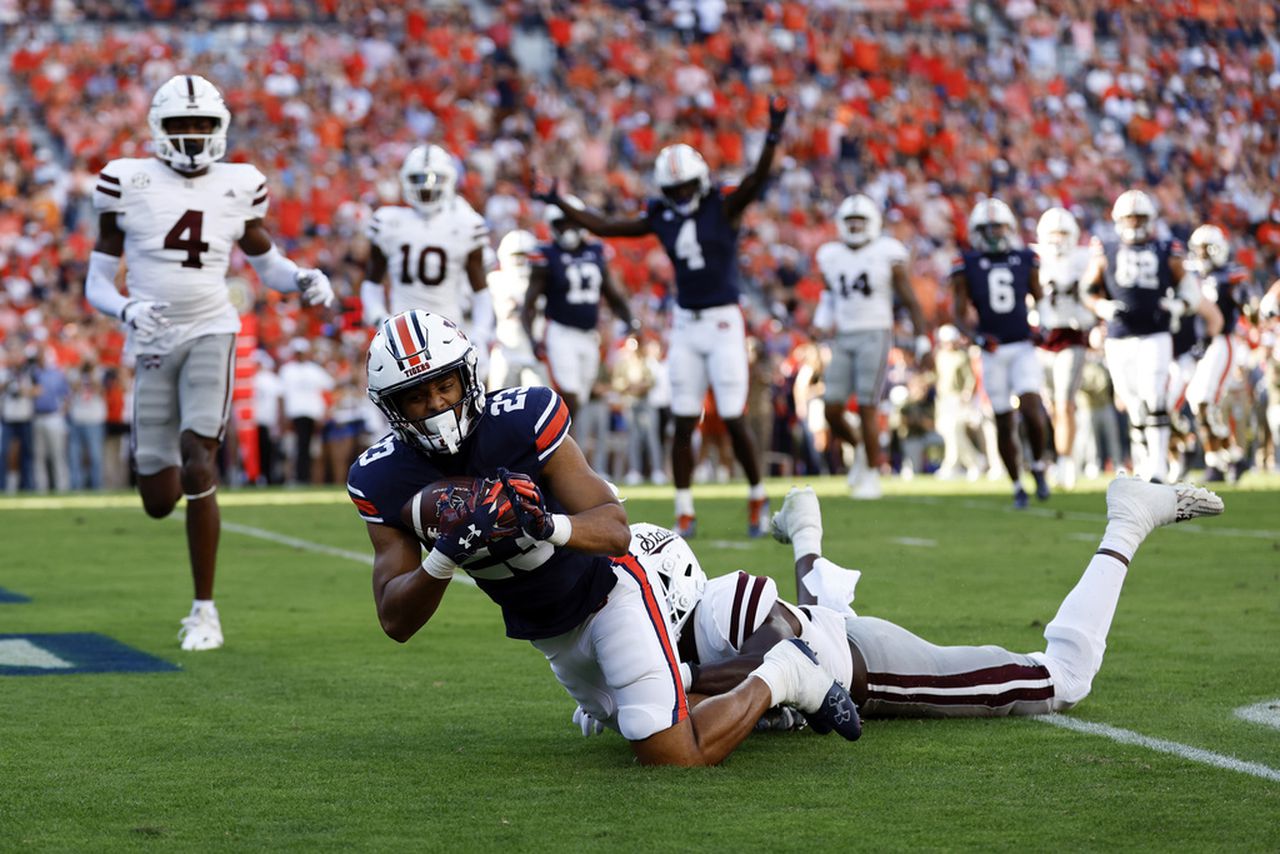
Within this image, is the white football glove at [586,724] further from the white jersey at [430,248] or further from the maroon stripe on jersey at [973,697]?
the white jersey at [430,248]

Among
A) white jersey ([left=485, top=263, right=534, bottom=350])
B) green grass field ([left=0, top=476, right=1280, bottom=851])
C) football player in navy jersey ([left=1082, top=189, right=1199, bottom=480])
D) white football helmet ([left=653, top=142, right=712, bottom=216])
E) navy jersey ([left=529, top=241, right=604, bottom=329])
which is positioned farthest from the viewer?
white jersey ([left=485, top=263, right=534, bottom=350])

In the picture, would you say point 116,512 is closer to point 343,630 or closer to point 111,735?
point 343,630

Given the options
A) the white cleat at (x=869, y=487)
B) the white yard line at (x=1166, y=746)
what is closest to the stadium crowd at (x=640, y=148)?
the white cleat at (x=869, y=487)

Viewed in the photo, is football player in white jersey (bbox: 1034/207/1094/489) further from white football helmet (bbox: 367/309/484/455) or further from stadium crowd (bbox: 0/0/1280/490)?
white football helmet (bbox: 367/309/484/455)

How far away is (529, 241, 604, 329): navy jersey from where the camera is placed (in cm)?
1385

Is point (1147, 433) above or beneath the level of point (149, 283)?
beneath

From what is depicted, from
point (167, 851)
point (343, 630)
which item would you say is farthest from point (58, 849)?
point (343, 630)

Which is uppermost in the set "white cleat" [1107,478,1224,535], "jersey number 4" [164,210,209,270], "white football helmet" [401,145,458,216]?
"white football helmet" [401,145,458,216]

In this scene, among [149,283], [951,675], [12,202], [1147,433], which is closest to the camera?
[951,675]

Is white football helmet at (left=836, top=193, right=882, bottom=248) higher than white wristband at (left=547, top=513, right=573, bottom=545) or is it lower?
higher

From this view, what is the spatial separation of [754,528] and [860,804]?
6.75 m

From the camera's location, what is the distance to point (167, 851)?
3619mm

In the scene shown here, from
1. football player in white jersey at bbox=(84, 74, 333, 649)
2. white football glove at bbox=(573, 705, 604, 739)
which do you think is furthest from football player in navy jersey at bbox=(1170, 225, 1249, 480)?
white football glove at bbox=(573, 705, 604, 739)

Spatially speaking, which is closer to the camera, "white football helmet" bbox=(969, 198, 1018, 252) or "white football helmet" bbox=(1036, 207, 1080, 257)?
"white football helmet" bbox=(969, 198, 1018, 252)
